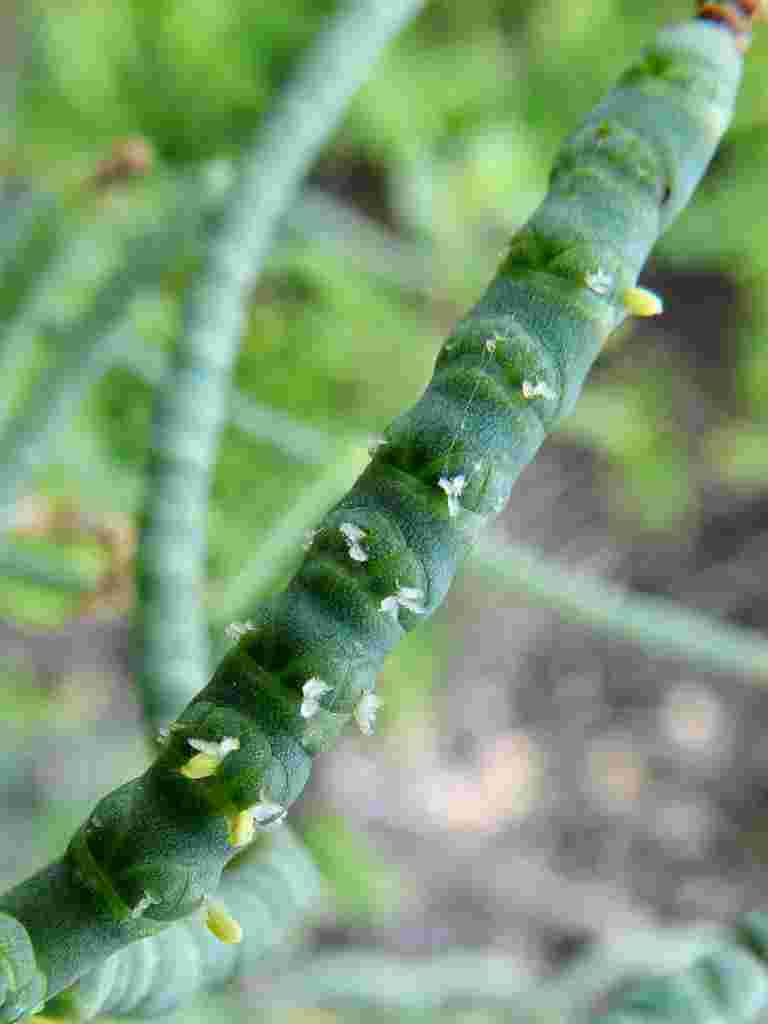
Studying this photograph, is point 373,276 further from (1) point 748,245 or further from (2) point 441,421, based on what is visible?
(2) point 441,421

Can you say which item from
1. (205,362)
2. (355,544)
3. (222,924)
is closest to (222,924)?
(222,924)

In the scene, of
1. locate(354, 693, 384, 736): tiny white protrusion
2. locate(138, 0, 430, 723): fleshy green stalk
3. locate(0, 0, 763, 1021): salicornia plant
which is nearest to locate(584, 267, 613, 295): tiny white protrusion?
locate(0, 0, 763, 1021): salicornia plant

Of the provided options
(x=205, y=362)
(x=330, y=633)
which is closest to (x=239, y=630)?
(x=330, y=633)

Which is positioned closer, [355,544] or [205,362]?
[355,544]

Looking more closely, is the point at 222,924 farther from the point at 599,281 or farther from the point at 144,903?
the point at 599,281

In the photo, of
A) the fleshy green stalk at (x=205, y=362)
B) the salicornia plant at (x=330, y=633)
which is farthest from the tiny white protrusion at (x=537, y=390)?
the fleshy green stalk at (x=205, y=362)

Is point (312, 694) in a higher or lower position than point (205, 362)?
lower

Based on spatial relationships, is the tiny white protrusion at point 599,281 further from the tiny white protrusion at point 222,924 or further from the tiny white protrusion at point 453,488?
the tiny white protrusion at point 222,924

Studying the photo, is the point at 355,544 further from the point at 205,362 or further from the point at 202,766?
the point at 205,362
